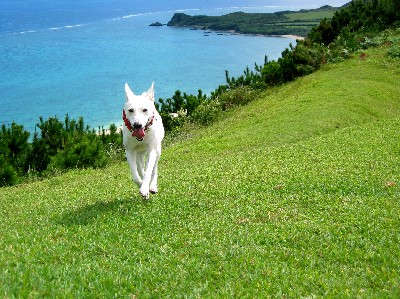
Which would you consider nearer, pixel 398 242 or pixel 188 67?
pixel 398 242

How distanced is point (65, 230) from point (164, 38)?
162 meters

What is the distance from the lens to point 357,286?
7773 mm

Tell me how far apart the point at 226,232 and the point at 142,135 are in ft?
9.08

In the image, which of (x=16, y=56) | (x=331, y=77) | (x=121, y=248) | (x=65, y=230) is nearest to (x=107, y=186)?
(x=65, y=230)

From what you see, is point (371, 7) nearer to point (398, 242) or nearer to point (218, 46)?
point (398, 242)

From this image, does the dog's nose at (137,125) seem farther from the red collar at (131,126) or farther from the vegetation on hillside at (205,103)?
the vegetation on hillside at (205,103)

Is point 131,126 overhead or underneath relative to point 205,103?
overhead

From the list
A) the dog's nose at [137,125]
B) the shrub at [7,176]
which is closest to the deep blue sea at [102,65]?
the shrub at [7,176]

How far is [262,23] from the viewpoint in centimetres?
17075

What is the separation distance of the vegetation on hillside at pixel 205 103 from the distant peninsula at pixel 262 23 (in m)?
83.9

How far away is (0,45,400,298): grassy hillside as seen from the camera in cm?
776

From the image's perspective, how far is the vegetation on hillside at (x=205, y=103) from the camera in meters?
27.4

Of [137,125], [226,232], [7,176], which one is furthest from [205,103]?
[226,232]

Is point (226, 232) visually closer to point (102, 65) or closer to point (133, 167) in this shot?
point (133, 167)
